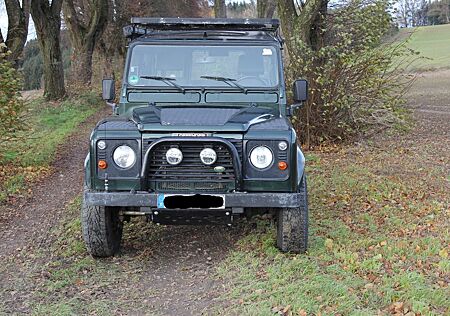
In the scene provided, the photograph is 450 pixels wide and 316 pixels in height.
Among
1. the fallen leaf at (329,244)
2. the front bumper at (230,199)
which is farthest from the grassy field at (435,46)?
the front bumper at (230,199)

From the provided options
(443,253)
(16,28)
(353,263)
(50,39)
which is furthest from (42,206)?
(50,39)

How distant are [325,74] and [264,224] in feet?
18.8

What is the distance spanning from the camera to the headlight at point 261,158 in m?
5.33

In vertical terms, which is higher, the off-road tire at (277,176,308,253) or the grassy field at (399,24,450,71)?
the grassy field at (399,24,450,71)

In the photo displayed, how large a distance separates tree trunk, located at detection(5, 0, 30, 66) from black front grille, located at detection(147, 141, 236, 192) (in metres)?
8.69

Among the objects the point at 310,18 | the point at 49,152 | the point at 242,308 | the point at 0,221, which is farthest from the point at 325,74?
the point at 242,308

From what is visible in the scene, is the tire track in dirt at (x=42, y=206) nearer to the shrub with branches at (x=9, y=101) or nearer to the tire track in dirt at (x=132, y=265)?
the tire track in dirt at (x=132, y=265)

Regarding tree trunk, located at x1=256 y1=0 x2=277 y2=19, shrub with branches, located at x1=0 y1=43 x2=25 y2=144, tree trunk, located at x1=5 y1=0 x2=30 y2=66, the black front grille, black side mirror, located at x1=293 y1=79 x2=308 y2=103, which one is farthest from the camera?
tree trunk, located at x1=256 y1=0 x2=277 y2=19

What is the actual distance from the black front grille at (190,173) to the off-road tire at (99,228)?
2.04 ft

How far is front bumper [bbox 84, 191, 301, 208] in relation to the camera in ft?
17.4

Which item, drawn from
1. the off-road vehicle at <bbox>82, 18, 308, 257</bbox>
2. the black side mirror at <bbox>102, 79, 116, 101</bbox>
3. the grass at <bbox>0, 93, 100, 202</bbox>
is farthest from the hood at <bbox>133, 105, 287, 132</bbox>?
the grass at <bbox>0, 93, 100, 202</bbox>

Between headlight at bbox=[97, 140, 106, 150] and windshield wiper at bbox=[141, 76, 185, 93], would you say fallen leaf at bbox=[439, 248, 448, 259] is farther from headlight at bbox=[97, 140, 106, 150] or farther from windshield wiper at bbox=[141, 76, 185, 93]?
headlight at bbox=[97, 140, 106, 150]

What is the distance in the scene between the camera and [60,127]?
16781 mm

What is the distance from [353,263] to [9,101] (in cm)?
691
